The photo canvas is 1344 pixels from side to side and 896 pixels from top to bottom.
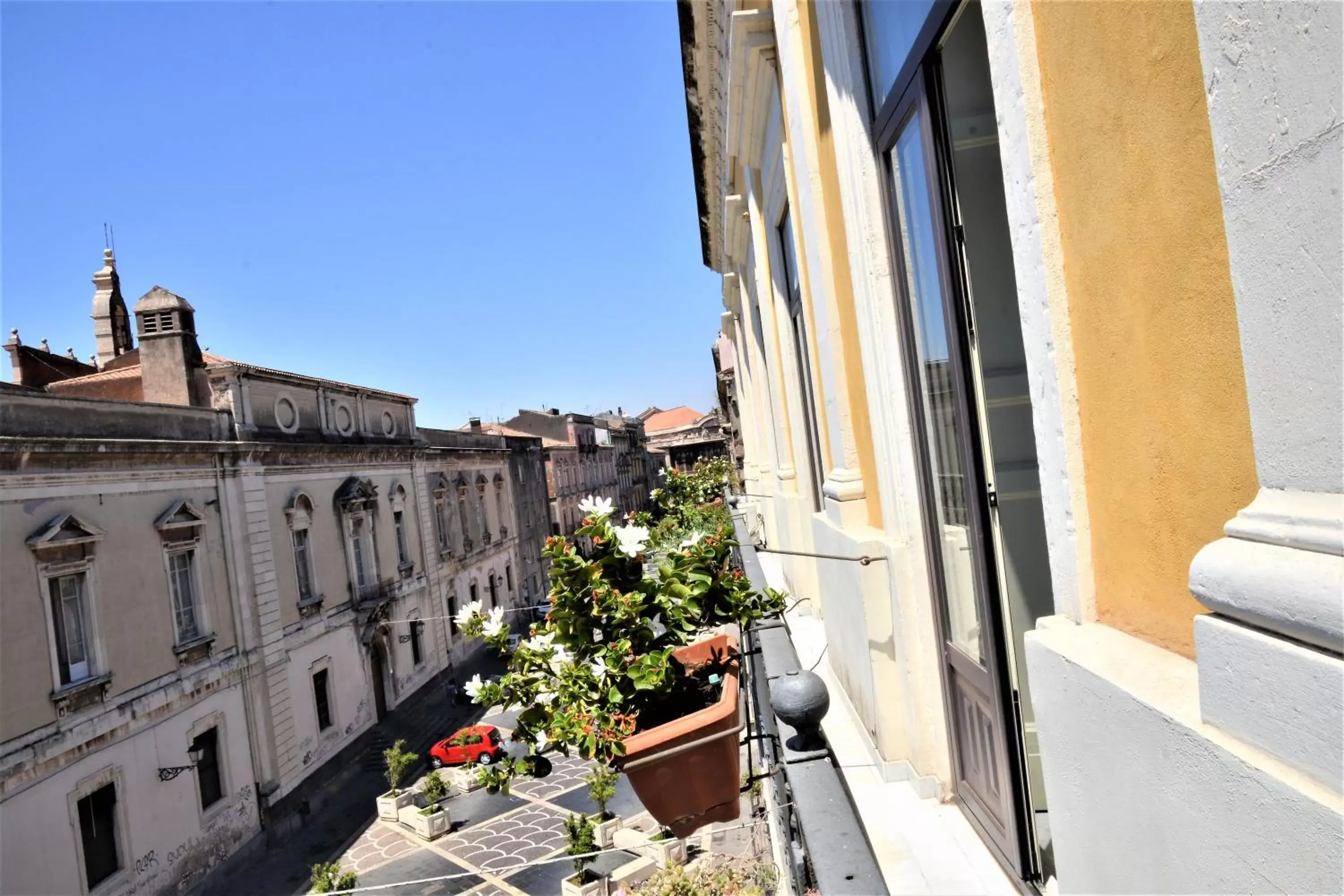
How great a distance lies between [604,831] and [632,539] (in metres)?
13.6

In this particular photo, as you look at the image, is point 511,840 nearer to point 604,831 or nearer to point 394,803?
point 604,831

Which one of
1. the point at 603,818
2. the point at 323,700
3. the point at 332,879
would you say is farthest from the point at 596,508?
the point at 323,700

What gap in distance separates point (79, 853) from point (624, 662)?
13.8 metres

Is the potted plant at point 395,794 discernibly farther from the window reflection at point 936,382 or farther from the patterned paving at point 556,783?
the window reflection at point 936,382

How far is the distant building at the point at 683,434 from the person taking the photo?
71188 millimetres

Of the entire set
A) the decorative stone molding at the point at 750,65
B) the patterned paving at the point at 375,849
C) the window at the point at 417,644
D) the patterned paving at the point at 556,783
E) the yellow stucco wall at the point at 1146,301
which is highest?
the decorative stone molding at the point at 750,65

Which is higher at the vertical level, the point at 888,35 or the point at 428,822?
the point at 888,35

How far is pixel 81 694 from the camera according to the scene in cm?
1302

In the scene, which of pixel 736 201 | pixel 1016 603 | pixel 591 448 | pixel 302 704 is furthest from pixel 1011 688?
pixel 591 448

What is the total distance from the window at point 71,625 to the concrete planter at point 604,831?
8.52 m

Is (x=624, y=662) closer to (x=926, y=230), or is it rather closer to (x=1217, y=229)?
(x=926, y=230)

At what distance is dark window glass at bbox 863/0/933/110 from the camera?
110 inches

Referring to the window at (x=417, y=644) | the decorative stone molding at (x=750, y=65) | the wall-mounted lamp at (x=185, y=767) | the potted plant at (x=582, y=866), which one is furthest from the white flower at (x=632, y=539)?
the window at (x=417, y=644)

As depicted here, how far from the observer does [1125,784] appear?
145 cm
